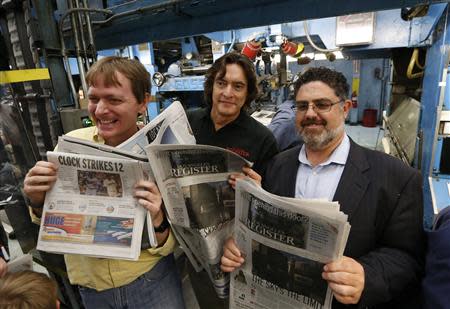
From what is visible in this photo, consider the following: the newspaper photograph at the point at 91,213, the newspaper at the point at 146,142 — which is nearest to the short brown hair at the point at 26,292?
the newspaper photograph at the point at 91,213

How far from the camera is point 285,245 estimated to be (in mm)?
833

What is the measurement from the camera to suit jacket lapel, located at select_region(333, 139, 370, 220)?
98cm

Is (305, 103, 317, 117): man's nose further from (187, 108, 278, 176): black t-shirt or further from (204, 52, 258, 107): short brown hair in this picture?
(204, 52, 258, 107): short brown hair

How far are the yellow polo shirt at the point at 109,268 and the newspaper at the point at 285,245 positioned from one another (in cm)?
34

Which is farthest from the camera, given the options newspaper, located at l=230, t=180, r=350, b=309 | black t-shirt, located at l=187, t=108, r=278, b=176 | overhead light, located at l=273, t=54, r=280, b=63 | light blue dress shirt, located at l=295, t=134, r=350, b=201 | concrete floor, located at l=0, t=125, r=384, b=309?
overhead light, located at l=273, t=54, r=280, b=63

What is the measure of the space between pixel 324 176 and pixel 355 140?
6310 millimetres

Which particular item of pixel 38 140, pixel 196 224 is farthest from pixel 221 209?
pixel 38 140

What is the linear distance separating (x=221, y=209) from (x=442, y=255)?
28.0 inches

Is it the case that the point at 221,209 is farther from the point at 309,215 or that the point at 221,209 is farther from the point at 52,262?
the point at 52,262

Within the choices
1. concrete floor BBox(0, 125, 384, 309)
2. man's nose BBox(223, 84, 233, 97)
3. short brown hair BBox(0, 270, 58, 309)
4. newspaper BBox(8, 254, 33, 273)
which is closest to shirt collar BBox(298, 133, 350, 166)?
man's nose BBox(223, 84, 233, 97)

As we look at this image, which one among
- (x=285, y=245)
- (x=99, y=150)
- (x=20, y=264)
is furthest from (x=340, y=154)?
(x=20, y=264)

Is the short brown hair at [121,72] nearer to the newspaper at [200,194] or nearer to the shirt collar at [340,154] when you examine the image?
the newspaper at [200,194]

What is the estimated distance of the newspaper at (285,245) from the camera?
2.39 feet

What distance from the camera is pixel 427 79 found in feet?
7.52
